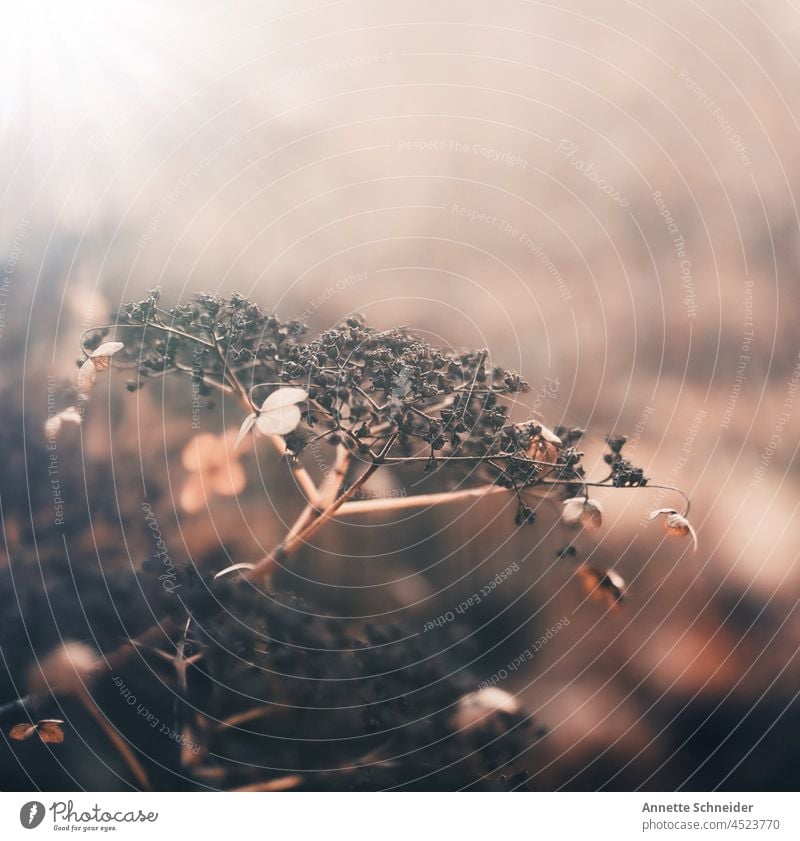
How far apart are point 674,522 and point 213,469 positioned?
0.71m

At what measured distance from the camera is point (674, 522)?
86 centimetres

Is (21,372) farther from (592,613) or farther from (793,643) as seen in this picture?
(793,643)

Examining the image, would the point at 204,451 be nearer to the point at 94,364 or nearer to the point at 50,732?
the point at 94,364

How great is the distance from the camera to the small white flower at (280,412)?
0.84m

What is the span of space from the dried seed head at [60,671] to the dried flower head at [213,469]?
291 millimetres

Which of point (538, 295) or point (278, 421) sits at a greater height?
point (538, 295)

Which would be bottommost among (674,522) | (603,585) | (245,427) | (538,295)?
(603,585)

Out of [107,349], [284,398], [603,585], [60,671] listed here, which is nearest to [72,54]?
[107,349]

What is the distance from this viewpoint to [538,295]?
87 centimetres

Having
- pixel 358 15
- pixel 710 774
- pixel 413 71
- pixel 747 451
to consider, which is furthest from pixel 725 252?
pixel 710 774

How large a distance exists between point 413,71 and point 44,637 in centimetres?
107

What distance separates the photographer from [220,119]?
2.94 feet

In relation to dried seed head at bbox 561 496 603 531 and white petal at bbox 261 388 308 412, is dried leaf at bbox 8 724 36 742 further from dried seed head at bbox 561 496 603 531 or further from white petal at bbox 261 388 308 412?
dried seed head at bbox 561 496 603 531

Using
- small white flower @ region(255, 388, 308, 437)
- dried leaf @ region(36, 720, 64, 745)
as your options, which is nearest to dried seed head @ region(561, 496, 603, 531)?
small white flower @ region(255, 388, 308, 437)
